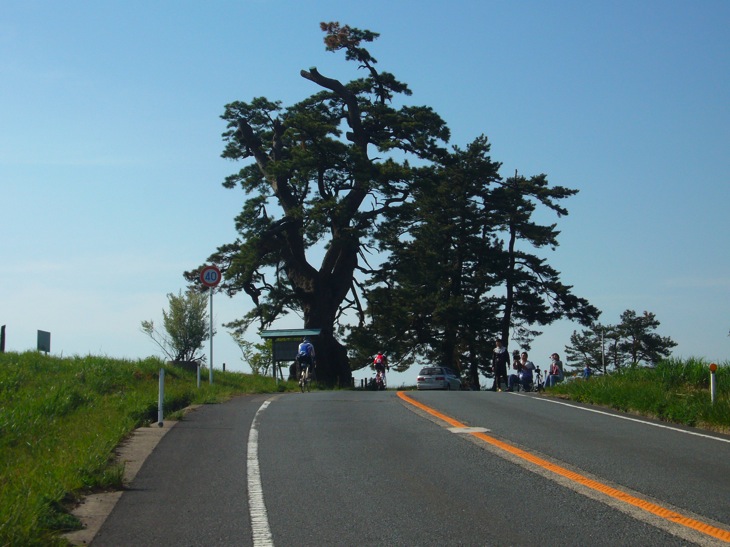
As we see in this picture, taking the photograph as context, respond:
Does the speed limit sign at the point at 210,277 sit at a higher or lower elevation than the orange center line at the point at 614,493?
higher

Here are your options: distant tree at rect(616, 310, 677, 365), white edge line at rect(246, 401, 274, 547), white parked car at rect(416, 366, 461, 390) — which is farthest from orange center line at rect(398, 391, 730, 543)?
distant tree at rect(616, 310, 677, 365)

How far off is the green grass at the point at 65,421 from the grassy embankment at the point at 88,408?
2cm

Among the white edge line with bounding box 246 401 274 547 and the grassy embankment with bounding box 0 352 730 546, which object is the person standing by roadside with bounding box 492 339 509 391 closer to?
the grassy embankment with bounding box 0 352 730 546

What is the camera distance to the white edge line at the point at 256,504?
6534 millimetres

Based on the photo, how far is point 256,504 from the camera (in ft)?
25.3

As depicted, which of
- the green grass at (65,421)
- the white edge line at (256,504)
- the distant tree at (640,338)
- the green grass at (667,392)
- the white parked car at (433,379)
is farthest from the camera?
the distant tree at (640,338)

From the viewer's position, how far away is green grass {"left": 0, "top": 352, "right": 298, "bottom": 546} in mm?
6969

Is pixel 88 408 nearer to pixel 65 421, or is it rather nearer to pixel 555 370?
pixel 65 421

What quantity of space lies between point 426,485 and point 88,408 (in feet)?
30.0

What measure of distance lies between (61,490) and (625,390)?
1376cm

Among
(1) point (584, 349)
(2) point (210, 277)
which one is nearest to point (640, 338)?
(1) point (584, 349)

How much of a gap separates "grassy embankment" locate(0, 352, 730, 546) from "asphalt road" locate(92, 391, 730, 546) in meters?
0.55

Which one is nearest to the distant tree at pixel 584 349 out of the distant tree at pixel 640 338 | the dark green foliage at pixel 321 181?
the distant tree at pixel 640 338

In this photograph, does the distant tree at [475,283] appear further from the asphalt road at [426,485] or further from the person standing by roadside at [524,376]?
the asphalt road at [426,485]
